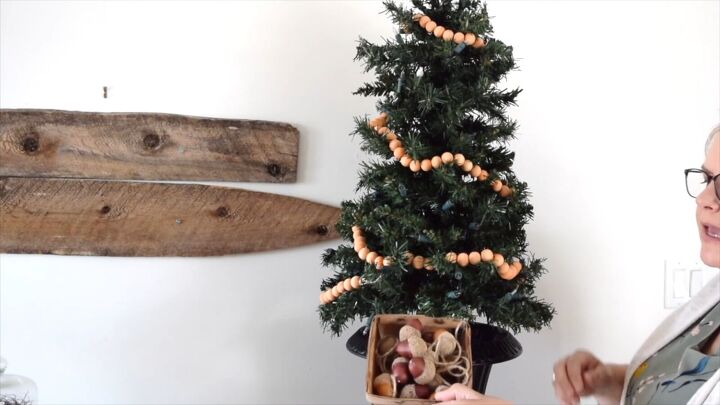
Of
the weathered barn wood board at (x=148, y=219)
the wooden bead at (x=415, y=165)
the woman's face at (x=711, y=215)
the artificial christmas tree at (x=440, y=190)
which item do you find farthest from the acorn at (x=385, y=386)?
the weathered barn wood board at (x=148, y=219)

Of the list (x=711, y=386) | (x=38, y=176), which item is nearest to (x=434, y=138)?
(x=711, y=386)

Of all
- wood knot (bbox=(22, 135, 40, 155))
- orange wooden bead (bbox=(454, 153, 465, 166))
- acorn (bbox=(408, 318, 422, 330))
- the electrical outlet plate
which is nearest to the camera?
acorn (bbox=(408, 318, 422, 330))

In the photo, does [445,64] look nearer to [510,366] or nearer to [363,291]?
[363,291]

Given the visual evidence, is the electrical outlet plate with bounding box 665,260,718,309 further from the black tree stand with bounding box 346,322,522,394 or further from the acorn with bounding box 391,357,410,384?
the acorn with bounding box 391,357,410,384

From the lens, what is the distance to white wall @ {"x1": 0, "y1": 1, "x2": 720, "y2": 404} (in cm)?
130

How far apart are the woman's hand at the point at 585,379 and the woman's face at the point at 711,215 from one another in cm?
28

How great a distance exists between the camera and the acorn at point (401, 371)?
2.54ft

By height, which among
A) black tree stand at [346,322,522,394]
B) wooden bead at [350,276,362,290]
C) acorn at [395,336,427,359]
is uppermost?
wooden bead at [350,276,362,290]

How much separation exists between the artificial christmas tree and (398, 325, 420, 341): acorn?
6.3 inches

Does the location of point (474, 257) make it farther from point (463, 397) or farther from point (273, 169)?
point (273, 169)

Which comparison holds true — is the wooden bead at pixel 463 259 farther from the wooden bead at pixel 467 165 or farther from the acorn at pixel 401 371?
the acorn at pixel 401 371

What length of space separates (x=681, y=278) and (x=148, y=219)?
3.98 feet

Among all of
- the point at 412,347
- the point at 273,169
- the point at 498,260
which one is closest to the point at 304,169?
the point at 273,169

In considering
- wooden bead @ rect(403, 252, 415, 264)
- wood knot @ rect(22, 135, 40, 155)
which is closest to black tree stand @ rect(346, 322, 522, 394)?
wooden bead @ rect(403, 252, 415, 264)
